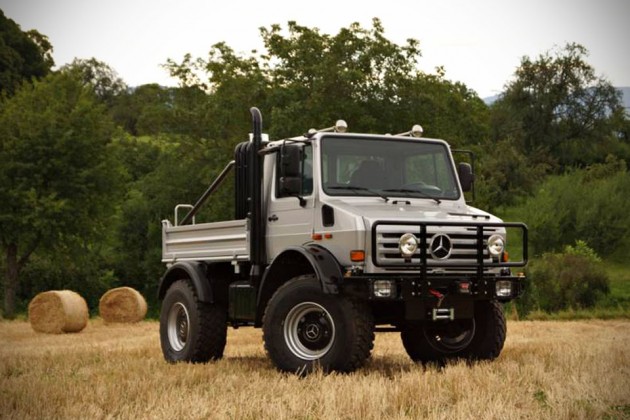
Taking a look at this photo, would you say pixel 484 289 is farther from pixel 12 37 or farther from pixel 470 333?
pixel 12 37

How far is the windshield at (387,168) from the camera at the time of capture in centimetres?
1172

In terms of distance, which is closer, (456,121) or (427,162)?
(427,162)

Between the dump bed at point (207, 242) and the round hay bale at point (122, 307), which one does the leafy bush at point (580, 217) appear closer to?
the round hay bale at point (122, 307)

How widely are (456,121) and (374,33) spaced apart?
184 inches

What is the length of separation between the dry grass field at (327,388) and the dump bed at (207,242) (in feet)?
4.34

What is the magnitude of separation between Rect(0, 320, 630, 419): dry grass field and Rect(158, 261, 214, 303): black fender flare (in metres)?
0.86

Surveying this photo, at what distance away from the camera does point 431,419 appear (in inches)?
305

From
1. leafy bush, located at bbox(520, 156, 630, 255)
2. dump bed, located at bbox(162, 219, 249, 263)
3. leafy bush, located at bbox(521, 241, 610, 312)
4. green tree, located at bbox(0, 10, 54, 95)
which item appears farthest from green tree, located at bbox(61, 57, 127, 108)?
dump bed, located at bbox(162, 219, 249, 263)

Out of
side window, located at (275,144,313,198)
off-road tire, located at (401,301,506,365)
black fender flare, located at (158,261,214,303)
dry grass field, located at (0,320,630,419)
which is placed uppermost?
side window, located at (275,144,313,198)

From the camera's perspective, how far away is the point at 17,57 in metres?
57.4

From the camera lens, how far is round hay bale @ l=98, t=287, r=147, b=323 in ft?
90.8

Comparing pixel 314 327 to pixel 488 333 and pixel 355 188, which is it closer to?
pixel 355 188

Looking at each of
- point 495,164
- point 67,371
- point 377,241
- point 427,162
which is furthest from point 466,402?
point 495,164

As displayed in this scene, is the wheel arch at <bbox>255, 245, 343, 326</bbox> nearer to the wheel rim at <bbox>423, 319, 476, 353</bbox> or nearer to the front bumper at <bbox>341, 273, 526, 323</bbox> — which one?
the front bumper at <bbox>341, 273, 526, 323</bbox>
